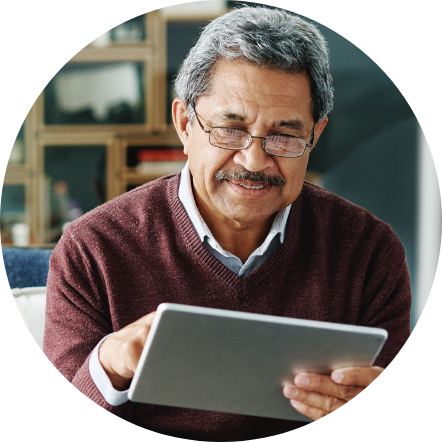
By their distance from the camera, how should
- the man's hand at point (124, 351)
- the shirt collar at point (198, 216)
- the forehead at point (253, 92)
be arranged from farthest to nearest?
1. the shirt collar at point (198, 216)
2. the forehead at point (253, 92)
3. the man's hand at point (124, 351)

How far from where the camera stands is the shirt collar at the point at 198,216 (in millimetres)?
1189

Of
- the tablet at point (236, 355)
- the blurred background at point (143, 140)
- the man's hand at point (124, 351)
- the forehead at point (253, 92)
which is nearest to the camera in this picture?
the tablet at point (236, 355)

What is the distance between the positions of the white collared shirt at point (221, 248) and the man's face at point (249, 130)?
5cm

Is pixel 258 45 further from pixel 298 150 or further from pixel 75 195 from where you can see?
pixel 75 195

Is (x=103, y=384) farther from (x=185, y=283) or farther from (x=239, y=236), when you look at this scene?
(x=239, y=236)

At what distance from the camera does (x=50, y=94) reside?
310cm

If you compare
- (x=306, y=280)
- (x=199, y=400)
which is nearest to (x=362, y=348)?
(x=199, y=400)

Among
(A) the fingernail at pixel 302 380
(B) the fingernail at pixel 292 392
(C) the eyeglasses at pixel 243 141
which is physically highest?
(C) the eyeglasses at pixel 243 141

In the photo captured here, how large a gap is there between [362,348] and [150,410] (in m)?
0.57

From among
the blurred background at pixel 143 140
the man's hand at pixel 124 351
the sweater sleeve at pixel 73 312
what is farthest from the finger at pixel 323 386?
the blurred background at pixel 143 140

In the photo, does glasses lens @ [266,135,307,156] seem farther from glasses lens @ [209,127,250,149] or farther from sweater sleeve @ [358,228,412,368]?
sweater sleeve @ [358,228,412,368]

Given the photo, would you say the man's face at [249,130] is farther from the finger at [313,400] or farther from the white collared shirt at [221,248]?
the finger at [313,400]

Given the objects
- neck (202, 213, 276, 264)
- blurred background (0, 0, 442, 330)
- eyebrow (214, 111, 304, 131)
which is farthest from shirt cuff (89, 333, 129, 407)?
blurred background (0, 0, 442, 330)

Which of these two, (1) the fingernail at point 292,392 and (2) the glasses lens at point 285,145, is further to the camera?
(2) the glasses lens at point 285,145
